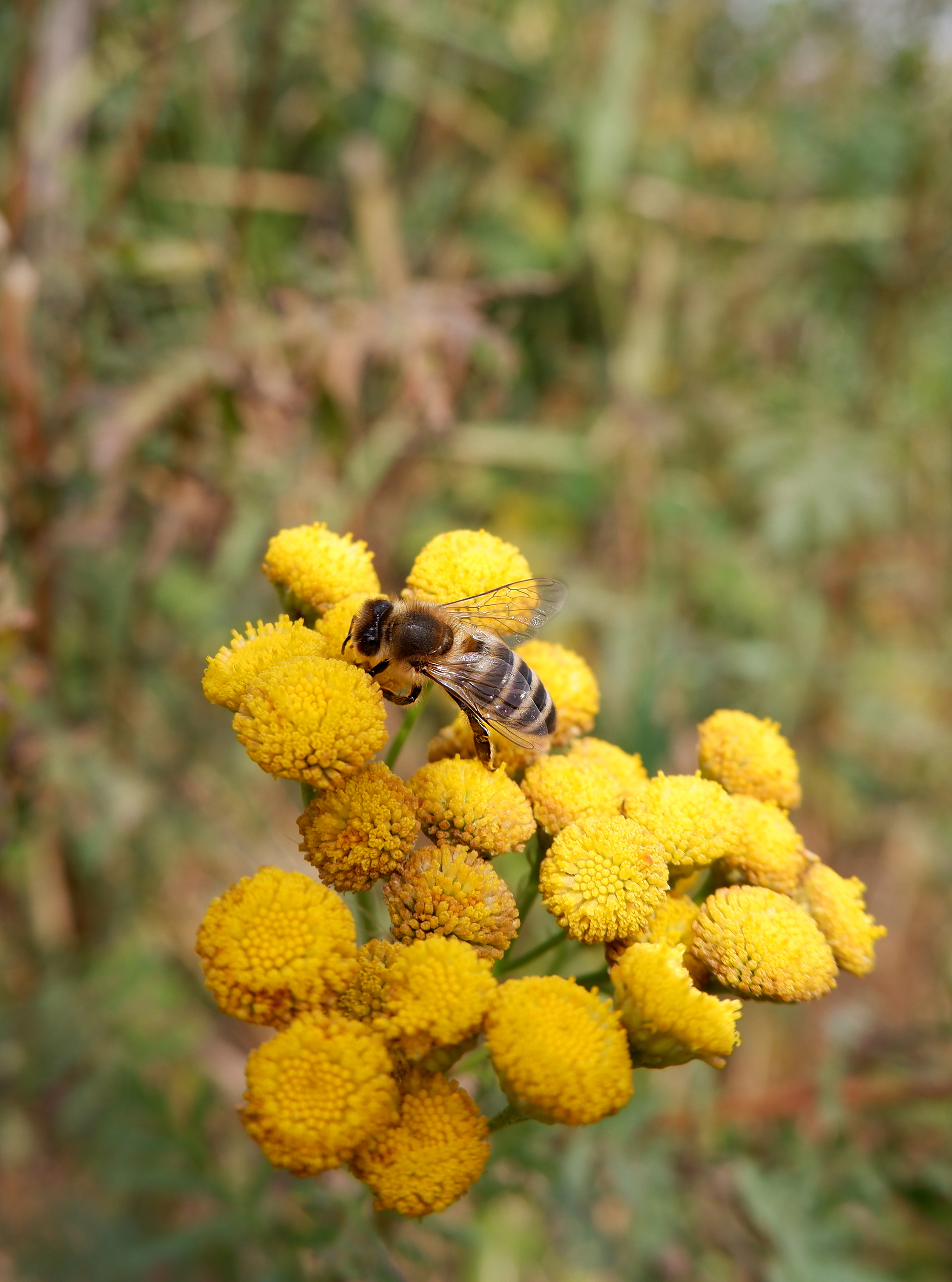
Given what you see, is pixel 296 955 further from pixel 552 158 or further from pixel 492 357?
pixel 552 158

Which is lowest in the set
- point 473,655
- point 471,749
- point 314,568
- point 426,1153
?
point 426,1153

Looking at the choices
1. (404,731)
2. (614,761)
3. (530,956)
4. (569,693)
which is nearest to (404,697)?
(404,731)

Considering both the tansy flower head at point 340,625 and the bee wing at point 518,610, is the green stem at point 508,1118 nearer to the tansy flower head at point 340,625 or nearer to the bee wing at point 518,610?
the tansy flower head at point 340,625

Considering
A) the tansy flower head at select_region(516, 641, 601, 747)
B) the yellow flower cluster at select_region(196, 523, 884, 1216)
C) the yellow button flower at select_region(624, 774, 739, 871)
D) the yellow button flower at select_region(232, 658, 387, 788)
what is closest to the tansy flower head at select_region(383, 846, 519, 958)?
the yellow flower cluster at select_region(196, 523, 884, 1216)

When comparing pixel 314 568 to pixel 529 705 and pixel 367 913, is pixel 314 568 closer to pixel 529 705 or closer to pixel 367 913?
pixel 529 705

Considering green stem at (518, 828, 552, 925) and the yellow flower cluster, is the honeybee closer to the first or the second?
the yellow flower cluster

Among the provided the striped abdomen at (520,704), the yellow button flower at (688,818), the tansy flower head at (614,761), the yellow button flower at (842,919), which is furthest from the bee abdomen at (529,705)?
the yellow button flower at (842,919)
